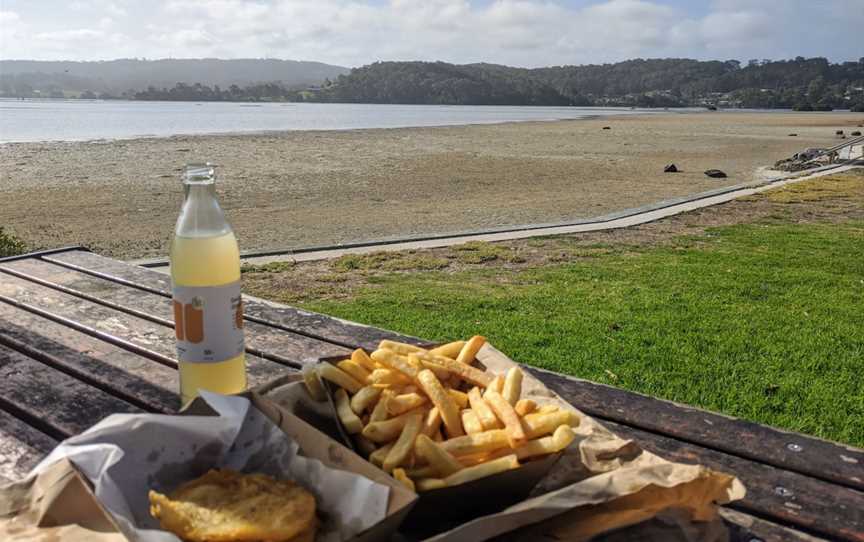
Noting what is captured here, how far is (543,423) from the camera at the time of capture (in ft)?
5.27

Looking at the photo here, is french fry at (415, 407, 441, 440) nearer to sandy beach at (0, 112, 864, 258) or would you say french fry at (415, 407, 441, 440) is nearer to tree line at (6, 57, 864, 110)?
sandy beach at (0, 112, 864, 258)

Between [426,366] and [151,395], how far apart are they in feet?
3.08

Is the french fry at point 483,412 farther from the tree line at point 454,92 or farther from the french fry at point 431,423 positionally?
the tree line at point 454,92

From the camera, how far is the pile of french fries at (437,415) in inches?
58.9

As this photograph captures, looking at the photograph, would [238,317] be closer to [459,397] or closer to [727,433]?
[459,397]

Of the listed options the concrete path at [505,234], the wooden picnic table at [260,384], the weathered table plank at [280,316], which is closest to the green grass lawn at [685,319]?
the concrete path at [505,234]

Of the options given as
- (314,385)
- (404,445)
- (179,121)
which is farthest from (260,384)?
(179,121)

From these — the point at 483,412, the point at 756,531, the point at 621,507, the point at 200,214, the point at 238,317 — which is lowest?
the point at 756,531

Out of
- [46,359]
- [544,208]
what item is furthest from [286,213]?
[46,359]

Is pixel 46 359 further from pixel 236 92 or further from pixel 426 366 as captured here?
pixel 236 92

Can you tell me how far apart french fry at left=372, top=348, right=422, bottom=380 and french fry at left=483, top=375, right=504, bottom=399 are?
6.9 inches

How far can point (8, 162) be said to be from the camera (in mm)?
27750

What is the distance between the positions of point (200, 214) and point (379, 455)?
2.57ft

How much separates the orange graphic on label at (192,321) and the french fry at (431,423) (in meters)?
0.56
